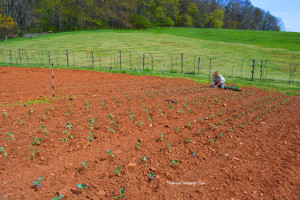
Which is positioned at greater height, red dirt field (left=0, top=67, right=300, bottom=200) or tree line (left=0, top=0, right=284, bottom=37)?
tree line (left=0, top=0, right=284, bottom=37)

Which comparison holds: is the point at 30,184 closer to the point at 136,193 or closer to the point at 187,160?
the point at 136,193

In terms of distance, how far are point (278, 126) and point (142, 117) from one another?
4110 mm

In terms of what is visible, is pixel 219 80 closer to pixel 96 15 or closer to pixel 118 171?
pixel 118 171

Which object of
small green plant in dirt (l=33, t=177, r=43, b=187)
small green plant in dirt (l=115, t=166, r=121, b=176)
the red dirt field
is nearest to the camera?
small green plant in dirt (l=33, t=177, r=43, b=187)

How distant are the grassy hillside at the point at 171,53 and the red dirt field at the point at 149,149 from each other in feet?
43.5

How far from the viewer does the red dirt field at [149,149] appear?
335cm

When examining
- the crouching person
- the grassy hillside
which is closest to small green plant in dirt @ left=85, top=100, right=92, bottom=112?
the crouching person

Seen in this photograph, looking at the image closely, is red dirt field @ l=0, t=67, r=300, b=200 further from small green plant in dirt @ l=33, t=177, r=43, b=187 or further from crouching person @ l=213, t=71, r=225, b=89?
crouching person @ l=213, t=71, r=225, b=89

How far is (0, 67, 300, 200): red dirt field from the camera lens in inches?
132

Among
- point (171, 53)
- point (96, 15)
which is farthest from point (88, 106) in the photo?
point (96, 15)

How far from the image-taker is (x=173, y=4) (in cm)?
6312

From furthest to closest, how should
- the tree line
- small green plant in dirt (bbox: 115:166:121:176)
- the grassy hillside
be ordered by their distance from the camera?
the tree line
the grassy hillside
small green plant in dirt (bbox: 115:166:121:176)

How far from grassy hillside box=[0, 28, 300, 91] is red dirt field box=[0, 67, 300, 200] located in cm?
1327

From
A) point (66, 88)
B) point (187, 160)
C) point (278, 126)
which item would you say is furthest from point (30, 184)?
point (66, 88)
